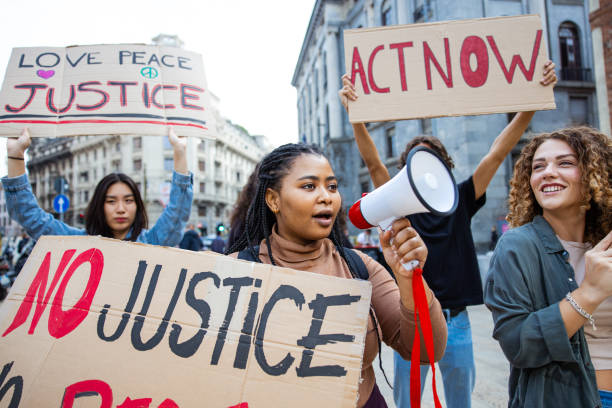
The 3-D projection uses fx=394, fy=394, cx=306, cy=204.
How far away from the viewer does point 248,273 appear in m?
1.35

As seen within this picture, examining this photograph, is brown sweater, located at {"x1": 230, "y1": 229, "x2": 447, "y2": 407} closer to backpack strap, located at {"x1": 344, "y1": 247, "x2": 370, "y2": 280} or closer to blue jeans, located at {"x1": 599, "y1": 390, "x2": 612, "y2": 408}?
backpack strap, located at {"x1": 344, "y1": 247, "x2": 370, "y2": 280}

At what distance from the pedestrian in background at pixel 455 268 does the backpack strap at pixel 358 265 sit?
83cm

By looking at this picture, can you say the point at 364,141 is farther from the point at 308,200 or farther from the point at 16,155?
the point at 16,155

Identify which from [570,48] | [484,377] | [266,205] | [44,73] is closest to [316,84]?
[570,48]

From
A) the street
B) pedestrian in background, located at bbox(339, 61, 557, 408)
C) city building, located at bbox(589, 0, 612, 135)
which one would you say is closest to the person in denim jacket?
pedestrian in background, located at bbox(339, 61, 557, 408)

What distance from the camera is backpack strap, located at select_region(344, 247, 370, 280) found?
151 cm

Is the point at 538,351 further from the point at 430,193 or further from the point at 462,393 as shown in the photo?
the point at 462,393

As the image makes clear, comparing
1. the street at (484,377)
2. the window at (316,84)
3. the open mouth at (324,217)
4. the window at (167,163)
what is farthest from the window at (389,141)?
the window at (167,163)

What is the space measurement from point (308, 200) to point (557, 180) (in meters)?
1.05

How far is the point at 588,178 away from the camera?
162cm

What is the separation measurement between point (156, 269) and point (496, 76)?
6.29ft

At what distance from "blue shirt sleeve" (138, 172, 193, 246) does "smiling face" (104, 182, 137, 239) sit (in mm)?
184

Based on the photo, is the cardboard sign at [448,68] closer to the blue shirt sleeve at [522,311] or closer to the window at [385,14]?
the blue shirt sleeve at [522,311]

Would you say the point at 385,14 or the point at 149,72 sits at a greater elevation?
the point at 385,14
